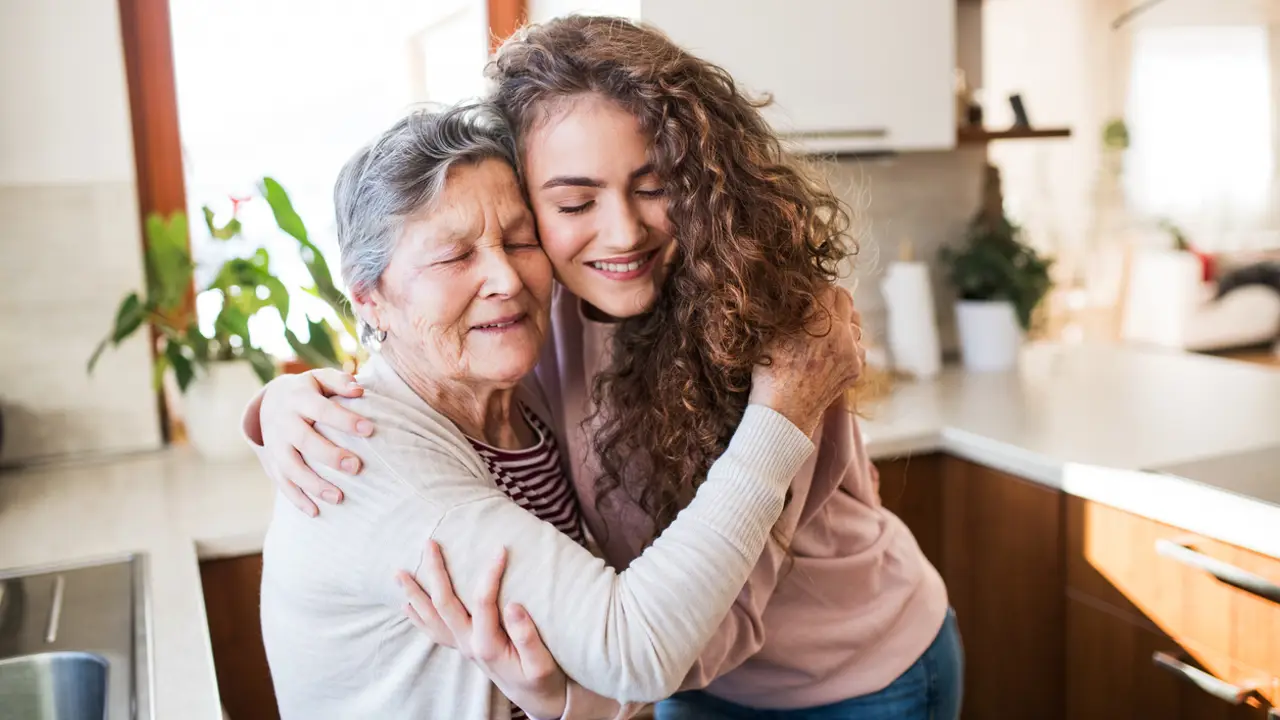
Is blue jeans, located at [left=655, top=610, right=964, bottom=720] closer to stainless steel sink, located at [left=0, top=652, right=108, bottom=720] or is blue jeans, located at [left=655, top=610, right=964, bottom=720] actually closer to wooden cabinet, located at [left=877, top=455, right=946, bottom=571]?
wooden cabinet, located at [left=877, top=455, right=946, bottom=571]

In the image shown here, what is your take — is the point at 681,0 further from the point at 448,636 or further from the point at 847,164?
the point at 448,636

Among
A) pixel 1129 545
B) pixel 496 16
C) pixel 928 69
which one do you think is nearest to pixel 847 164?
pixel 928 69

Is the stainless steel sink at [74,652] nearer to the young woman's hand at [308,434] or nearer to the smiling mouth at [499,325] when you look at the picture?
the young woman's hand at [308,434]

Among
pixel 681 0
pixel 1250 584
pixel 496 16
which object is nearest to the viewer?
pixel 1250 584

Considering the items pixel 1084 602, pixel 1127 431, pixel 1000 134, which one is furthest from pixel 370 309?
pixel 1000 134

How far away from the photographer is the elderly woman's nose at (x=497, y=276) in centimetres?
98

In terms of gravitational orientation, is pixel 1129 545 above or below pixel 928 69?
below

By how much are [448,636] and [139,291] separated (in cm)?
138

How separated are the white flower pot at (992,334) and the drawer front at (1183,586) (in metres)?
0.82

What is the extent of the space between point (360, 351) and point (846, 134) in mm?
1066

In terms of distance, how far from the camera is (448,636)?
2.89 ft

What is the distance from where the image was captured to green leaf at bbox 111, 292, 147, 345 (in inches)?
71.2

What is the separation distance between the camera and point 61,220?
6.16 feet

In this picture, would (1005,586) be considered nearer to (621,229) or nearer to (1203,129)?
(621,229)
